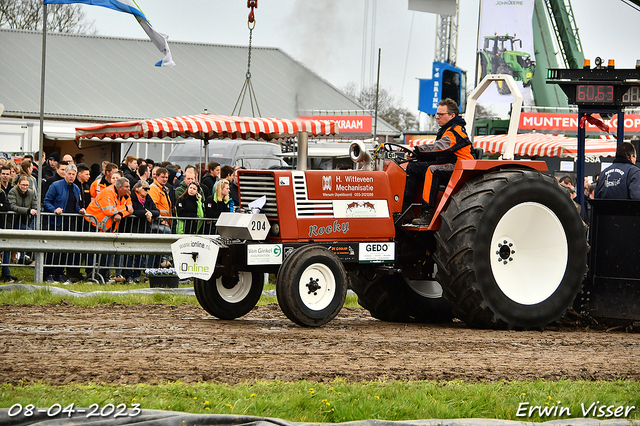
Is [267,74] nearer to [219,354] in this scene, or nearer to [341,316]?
[341,316]

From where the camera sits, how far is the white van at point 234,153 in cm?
2341

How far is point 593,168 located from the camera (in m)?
24.9

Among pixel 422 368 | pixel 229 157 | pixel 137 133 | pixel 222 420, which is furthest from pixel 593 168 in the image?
pixel 222 420

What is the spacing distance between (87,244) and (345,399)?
763cm

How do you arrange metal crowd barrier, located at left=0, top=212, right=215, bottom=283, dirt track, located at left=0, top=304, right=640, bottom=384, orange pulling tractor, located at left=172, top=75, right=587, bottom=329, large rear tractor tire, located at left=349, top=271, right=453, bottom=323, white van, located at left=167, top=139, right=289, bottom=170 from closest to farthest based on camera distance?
dirt track, located at left=0, top=304, right=640, bottom=384 → orange pulling tractor, located at left=172, top=75, right=587, bottom=329 → large rear tractor tire, located at left=349, top=271, right=453, bottom=323 → metal crowd barrier, located at left=0, top=212, right=215, bottom=283 → white van, located at left=167, top=139, right=289, bottom=170

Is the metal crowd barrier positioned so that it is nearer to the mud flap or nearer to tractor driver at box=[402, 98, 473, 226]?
the mud flap

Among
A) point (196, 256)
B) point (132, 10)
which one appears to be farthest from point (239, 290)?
point (132, 10)

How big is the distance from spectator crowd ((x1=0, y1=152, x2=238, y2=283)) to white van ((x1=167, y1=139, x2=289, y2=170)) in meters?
9.04

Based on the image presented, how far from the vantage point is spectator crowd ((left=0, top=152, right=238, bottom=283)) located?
1240 cm

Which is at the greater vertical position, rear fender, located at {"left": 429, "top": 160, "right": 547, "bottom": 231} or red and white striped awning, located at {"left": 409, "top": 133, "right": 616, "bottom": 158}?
red and white striped awning, located at {"left": 409, "top": 133, "right": 616, "bottom": 158}

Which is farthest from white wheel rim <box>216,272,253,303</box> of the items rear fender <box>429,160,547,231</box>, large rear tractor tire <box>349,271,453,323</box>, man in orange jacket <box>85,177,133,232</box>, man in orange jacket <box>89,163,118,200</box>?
man in orange jacket <box>89,163,118,200</box>

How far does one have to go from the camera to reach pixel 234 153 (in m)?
23.7

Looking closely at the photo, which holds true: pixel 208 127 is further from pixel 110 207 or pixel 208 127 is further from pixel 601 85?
pixel 601 85
